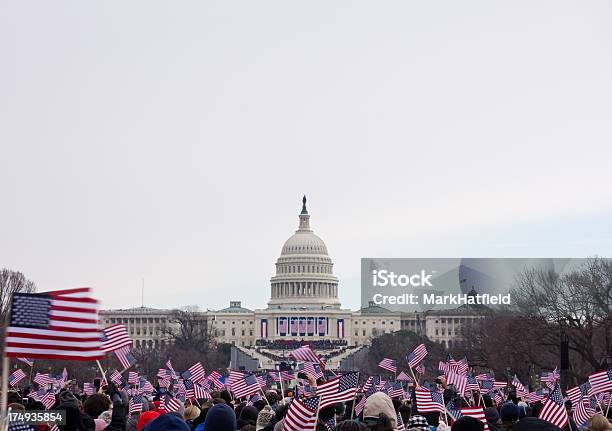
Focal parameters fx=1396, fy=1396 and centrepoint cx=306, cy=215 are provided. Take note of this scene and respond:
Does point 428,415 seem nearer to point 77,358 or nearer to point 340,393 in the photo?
point 340,393

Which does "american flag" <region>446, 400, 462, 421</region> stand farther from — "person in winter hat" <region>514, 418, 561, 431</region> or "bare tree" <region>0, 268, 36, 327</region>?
"bare tree" <region>0, 268, 36, 327</region>

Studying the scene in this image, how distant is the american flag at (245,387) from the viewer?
1134 inches

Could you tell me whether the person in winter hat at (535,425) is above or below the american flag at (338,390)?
below

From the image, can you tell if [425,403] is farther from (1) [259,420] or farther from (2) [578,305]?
(2) [578,305]

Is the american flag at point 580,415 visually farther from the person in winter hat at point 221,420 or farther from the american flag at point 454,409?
the person in winter hat at point 221,420

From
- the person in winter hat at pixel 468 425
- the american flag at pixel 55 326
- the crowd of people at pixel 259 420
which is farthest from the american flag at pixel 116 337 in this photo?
the american flag at pixel 55 326

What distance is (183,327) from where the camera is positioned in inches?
6870

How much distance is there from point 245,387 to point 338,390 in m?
11.6

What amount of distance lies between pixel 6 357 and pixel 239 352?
558ft

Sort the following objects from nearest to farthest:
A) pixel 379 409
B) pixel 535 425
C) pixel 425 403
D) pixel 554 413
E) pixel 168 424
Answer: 1. pixel 535 425
2. pixel 168 424
3. pixel 379 409
4. pixel 554 413
5. pixel 425 403

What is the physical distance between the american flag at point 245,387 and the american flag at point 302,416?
15682 millimetres

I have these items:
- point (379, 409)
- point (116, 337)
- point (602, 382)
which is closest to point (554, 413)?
point (379, 409)

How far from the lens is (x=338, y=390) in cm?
1767

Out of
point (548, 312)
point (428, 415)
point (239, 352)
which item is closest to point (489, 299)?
point (239, 352)
